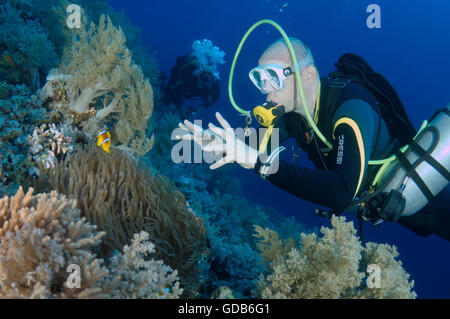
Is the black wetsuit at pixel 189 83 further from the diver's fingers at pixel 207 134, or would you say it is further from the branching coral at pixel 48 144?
the diver's fingers at pixel 207 134

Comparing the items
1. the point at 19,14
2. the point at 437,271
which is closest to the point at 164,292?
the point at 19,14

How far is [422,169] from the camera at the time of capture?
2.65 m

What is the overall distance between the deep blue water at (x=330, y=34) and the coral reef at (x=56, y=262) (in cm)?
5371

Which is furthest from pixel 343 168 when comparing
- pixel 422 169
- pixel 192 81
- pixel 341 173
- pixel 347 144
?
pixel 192 81

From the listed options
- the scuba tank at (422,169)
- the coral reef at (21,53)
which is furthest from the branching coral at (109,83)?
the scuba tank at (422,169)

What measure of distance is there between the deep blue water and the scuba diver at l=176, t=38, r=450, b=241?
5224 cm

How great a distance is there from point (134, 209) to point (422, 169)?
3.01 m

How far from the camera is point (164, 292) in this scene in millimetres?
1755

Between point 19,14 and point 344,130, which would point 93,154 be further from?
point 19,14

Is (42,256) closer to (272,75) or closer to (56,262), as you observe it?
(56,262)

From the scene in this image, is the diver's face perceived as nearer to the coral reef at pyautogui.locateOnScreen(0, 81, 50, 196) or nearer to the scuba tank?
the scuba tank

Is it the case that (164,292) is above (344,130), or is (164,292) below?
below

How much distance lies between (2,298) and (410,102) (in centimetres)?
8024

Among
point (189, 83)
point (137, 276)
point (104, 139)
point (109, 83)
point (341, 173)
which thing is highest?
point (189, 83)
